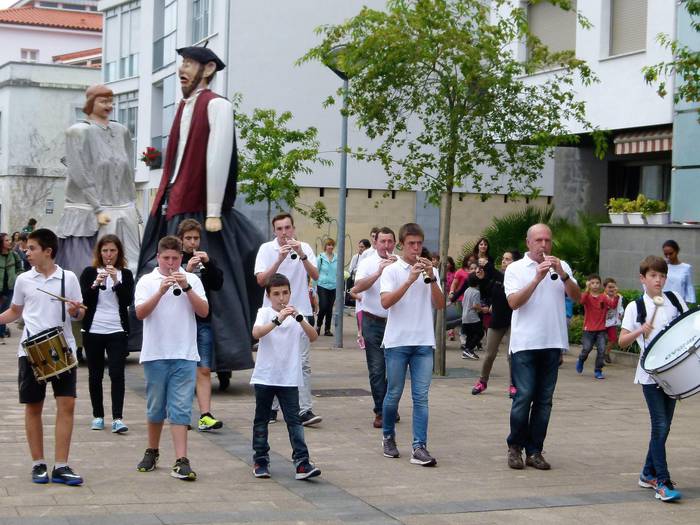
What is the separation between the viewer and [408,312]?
30.4 feet

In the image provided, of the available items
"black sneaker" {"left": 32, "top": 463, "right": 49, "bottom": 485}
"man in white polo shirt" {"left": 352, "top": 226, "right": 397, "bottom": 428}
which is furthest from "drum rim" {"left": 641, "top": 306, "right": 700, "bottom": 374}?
"black sneaker" {"left": 32, "top": 463, "right": 49, "bottom": 485}

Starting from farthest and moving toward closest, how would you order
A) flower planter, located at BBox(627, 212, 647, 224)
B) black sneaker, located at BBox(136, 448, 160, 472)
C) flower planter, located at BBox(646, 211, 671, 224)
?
1. flower planter, located at BBox(627, 212, 647, 224)
2. flower planter, located at BBox(646, 211, 671, 224)
3. black sneaker, located at BBox(136, 448, 160, 472)

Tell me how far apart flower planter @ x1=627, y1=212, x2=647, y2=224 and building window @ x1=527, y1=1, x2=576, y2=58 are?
4.56m

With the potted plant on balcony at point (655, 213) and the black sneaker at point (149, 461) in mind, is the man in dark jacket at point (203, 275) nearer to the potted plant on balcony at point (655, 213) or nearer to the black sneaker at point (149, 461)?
the black sneaker at point (149, 461)

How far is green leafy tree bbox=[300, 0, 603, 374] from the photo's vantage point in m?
14.6

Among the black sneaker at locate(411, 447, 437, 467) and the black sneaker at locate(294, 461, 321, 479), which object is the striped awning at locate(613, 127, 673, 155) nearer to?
the black sneaker at locate(411, 447, 437, 467)

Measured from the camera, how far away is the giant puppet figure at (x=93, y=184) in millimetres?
14703

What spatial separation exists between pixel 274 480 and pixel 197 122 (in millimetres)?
5123

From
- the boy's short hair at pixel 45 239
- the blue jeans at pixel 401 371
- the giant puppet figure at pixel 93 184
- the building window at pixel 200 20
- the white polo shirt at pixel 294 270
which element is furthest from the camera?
the building window at pixel 200 20

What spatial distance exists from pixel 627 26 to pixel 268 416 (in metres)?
14.4

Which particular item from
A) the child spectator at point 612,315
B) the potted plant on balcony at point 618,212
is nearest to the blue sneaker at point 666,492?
the child spectator at point 612,315

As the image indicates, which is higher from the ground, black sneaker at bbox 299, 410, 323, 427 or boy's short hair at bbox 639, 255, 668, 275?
boy's short hair at bbox 639, 255, 668, 275

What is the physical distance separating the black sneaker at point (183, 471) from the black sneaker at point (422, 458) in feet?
5.81

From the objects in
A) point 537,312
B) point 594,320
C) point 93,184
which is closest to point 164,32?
point 93,184
